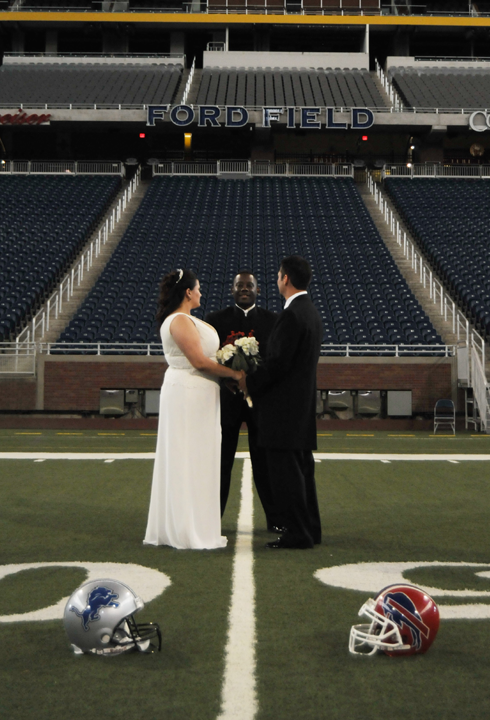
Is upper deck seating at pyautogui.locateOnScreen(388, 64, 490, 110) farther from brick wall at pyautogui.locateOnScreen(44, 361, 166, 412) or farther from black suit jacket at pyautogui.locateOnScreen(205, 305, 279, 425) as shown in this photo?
black suit jacket at pyautogui.locateOnScreen(205, 305, 279, 425)

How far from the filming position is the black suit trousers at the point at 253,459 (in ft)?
20.0

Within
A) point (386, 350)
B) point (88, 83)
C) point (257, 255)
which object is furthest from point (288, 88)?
point (386, 350)

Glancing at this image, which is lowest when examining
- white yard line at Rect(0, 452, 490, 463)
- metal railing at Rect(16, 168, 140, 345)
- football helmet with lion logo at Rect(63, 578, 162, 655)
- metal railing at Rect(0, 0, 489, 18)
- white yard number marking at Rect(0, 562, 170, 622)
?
white yard line at Rect(0, 452, 490, 463)

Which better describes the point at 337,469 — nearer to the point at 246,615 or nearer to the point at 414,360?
the point at 246,615

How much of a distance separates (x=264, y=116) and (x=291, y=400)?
28.2 m

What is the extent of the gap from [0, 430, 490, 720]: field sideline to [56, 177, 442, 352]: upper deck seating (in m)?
9.44

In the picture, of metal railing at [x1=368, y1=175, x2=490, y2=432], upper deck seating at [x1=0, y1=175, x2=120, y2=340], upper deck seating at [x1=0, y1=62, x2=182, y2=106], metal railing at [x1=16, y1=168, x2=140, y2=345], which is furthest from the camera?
upper deck seating at [x1=0, y1=62, x2=182, y2=106]

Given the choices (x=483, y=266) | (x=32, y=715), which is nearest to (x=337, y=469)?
(x=32, y=715)

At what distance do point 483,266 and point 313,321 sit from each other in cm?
1921

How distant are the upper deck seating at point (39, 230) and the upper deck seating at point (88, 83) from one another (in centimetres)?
420

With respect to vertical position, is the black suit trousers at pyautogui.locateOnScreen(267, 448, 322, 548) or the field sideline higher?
the black suit trousers at pyautogui.locateOnScreen(267, 448, 322, 548)

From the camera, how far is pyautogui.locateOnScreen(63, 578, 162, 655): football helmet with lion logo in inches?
122

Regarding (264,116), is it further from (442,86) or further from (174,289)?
(174,289)

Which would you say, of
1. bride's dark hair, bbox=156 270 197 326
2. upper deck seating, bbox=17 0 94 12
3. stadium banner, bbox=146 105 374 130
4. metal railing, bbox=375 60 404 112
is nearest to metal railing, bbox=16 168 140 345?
stadium banner, bbox=146 105 374 130
